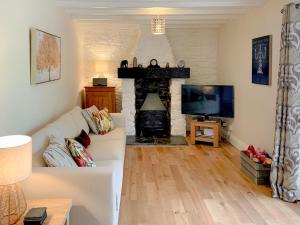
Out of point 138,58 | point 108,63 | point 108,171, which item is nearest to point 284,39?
point 108,171

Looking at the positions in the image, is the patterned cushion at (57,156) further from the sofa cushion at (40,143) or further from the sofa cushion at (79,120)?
the sofa cushion at (79,120)

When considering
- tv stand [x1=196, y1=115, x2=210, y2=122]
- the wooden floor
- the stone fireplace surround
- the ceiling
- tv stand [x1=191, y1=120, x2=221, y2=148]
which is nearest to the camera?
the wooden floor

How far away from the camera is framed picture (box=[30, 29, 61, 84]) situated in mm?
3381

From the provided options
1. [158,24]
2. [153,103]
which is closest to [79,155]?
[158,24]

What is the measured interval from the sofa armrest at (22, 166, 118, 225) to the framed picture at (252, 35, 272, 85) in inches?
112

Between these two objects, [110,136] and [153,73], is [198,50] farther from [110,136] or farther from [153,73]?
[110,136]

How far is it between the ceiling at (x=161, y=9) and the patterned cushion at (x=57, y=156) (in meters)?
2.27

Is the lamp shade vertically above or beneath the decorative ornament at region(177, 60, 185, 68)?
beneath

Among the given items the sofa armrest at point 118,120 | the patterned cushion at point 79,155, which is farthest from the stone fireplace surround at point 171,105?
the patterned cushion at point 79,155

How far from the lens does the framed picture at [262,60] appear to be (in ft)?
13.9

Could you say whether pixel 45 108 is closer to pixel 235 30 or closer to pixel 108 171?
pixel 108 171

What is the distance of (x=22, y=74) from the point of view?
3111 mm

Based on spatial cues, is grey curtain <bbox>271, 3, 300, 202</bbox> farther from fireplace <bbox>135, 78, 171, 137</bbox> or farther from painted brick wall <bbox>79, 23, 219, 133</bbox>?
painted brick wall <bbox>79, 23, 219, 133</bbox>

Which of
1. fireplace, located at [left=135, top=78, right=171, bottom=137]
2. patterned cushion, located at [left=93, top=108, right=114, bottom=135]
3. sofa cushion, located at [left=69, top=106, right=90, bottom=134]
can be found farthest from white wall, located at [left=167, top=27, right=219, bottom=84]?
sofa cushion, located at [left=69, top=106, right=90, bottom=134]
